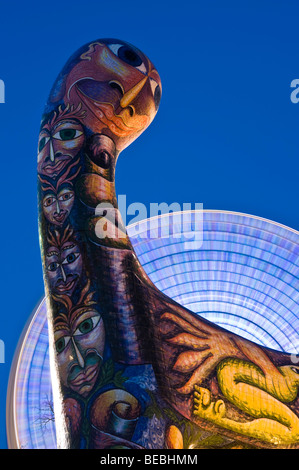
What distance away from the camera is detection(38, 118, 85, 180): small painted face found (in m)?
4.90

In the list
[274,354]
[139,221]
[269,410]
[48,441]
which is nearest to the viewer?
[269,410]

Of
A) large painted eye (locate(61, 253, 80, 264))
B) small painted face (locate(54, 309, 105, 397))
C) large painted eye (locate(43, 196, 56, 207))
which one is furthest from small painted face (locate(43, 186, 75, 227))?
small painted face (locate(54, 309, 105, 397))

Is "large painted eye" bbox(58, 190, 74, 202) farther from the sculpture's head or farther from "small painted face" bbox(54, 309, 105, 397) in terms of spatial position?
"small painted face" bbox(54, 309, 105, 397)

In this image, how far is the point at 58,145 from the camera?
196 inches

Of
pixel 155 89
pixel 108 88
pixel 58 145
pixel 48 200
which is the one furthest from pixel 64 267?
pixel 155 89

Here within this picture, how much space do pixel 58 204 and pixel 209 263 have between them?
13.2 ft

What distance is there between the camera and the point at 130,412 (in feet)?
12.8

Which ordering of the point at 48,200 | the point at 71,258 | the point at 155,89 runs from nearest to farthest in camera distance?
the point at 71,258
the point at 48,200
the point at 155,89

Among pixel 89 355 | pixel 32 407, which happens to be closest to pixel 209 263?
pixel 32 407

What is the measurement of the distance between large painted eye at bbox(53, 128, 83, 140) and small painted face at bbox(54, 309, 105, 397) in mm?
1627

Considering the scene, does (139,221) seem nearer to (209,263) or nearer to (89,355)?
(209,263)

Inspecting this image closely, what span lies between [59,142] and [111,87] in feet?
2.36

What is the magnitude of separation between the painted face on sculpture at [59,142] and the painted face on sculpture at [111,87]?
124mm

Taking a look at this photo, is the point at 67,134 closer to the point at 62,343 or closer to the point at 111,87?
the point at 111,87
